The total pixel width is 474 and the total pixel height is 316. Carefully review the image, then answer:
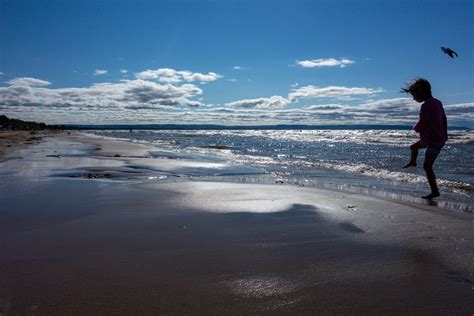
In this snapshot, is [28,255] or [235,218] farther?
[235,218]

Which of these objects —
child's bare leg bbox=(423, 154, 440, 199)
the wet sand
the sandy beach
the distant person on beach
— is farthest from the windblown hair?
the wet sand

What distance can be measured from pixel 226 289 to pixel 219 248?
929 millimetres

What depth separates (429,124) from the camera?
6.74m

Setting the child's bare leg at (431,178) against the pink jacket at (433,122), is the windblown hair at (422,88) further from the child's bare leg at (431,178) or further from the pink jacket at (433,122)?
the child's bare leg at (431,178)

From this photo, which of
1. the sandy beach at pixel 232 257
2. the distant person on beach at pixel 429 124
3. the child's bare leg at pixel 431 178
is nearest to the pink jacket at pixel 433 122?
the distant person on beach at pixel 429 124

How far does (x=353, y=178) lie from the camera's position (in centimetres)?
1032

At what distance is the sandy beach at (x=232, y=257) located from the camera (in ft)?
8.26

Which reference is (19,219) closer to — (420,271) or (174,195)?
(174,195)

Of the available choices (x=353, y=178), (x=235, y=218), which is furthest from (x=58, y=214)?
(x=353, y=178)

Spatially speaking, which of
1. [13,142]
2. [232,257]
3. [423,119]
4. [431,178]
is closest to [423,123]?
[423,119]

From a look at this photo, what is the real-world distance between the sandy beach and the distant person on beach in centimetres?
119

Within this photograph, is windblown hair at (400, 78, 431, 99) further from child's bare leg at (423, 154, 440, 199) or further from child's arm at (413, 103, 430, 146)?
child's bare leg at (423, 154, 440, 199)

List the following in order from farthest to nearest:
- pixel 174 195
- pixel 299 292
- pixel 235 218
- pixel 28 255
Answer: pixel 174 195
pixel 235 218
pixel 28 255
pixel 299 292

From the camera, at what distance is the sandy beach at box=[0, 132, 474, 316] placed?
252 centimetres
